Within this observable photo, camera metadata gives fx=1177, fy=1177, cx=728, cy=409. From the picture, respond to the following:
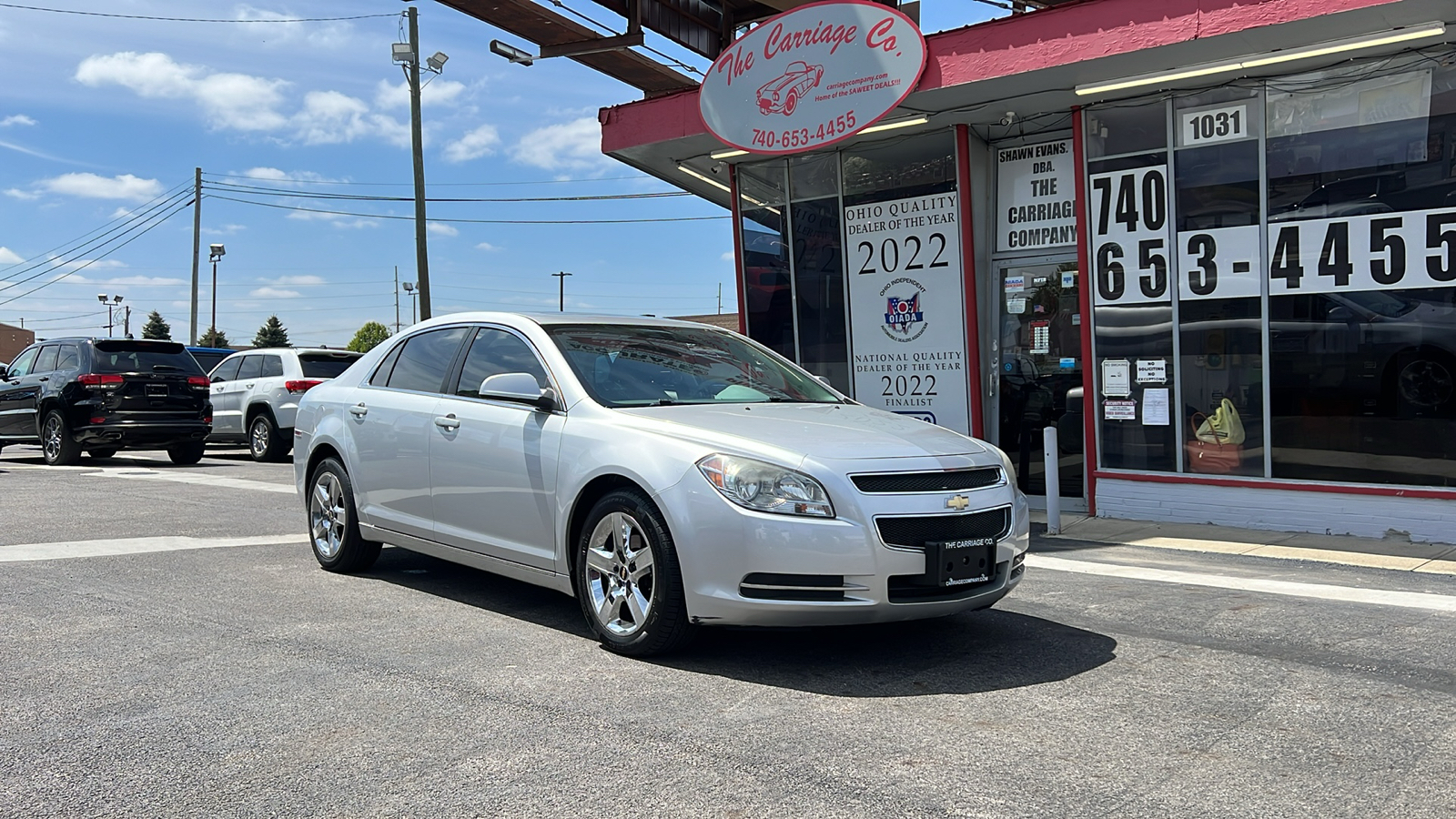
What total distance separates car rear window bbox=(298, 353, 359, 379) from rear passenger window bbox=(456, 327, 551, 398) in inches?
460

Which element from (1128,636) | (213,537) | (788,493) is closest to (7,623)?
(213,537)

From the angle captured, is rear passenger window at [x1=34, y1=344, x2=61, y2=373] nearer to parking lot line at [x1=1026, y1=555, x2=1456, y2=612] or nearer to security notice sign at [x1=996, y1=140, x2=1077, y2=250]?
security notice sign at [x1=996, y1=140, x2=1077, y2=250]

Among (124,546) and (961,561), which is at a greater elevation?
(961,561)

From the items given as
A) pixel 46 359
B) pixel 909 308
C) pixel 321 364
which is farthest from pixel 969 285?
pixel 46 359

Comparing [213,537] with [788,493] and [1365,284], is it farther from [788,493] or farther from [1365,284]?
[1365,284]

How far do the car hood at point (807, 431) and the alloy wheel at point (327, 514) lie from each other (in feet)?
8.56

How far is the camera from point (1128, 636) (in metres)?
5.53

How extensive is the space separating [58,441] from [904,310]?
11.5 meters

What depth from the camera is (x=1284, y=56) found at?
8.92 m

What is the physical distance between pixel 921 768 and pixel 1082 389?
7597 mm

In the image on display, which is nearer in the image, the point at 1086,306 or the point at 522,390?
the point at 522,390

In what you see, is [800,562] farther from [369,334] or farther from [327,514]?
[369,334]

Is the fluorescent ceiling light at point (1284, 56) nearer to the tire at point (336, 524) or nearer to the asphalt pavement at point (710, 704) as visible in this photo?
the asphalt pavement at point (710, 704)

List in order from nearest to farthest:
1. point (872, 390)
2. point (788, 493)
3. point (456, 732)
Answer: point (456, 732) < point (788, 493) < point (872, 390)
